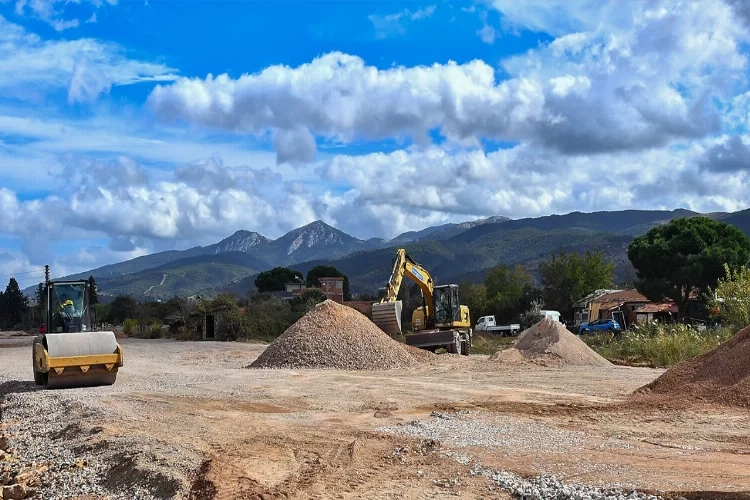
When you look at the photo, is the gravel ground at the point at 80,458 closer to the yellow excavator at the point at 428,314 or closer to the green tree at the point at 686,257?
the yellow excavator at the point at 428,314

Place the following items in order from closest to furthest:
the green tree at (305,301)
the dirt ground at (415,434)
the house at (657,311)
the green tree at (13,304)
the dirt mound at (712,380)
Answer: the dirt ground at (415,434) → the dirt mound at (712,380) → the green tree at (305,301) → the house at (657,311) → the green tree at (13,304)

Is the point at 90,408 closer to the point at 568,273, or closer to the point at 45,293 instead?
the point at 45,293

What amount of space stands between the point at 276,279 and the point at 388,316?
255 feet

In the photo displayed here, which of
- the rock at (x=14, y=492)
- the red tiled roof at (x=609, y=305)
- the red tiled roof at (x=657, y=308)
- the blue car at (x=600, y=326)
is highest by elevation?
the red tiled roof at (x=609, y=305)

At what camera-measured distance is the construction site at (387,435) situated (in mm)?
8086

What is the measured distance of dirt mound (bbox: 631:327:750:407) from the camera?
1346cm

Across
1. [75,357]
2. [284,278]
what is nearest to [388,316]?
[75,357]

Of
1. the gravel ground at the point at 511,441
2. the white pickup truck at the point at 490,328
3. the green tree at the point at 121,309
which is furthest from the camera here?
the green tree at the point at 121,309

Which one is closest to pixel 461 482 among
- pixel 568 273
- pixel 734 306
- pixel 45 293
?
pixel 45 293

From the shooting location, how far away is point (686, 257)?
4969 cm

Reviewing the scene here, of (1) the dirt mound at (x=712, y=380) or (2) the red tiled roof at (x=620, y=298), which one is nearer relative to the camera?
(1) the dirt mound at (x=712, y=380)

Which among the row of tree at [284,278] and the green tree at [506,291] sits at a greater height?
the row of tree at [284,278]

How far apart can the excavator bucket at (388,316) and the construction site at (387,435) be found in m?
6.14

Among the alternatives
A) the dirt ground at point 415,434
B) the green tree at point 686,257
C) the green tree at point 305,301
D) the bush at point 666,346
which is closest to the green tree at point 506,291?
the green tree at point 686,257
